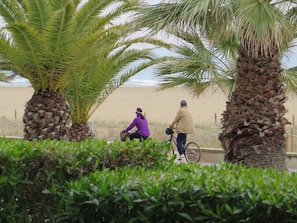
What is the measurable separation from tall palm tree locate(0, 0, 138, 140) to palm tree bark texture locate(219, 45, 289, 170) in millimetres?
3031

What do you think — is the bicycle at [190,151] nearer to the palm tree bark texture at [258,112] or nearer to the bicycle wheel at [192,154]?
the bicycle wheel at [192,154]

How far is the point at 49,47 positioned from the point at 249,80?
4058mm

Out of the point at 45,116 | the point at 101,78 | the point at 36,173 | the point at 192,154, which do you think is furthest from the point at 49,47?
the point at 36,173

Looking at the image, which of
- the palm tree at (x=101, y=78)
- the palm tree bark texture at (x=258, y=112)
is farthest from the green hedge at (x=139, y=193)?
the palm tree at (x=101, y=78)

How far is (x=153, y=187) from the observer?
14.2 ft

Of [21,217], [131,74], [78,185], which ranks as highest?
[131,74]

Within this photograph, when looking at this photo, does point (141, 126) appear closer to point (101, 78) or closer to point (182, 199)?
point (101, 78)

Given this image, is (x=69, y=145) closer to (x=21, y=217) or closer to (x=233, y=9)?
(x=21, y=217)

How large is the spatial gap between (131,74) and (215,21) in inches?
254

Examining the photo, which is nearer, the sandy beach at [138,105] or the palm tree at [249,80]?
the palm tree at [249,80]

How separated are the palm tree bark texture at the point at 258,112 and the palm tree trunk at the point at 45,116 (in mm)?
3637

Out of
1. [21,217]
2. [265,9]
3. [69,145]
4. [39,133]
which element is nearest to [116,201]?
[21,217]

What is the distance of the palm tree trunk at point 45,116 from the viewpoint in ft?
45.1

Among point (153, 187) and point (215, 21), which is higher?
point (215, 21)
